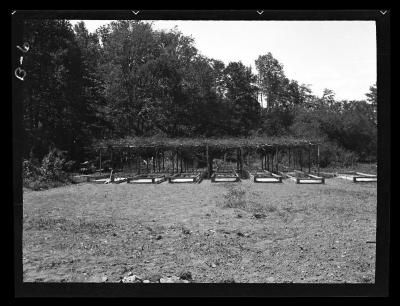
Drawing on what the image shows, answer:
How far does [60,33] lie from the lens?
548cm

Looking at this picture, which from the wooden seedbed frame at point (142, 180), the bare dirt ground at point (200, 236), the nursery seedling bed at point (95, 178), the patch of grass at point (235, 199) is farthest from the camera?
the wooden seedbed frame at point (142, 180)

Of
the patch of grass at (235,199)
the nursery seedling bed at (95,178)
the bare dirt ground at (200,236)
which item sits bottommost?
the bare dirt ground at (200,236)

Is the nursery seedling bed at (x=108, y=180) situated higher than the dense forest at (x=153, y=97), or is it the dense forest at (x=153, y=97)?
the dense forest at (x=153, y=97)

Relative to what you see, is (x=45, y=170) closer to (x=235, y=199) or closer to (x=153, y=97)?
(x=153, y=97)

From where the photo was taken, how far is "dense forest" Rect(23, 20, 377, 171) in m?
5.27

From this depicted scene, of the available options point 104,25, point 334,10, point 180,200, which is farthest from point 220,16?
point 180,200

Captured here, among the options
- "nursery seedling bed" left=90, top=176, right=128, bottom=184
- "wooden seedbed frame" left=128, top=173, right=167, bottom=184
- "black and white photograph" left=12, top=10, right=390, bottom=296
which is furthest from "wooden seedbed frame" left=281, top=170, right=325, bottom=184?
"nursery seedling bed" left=90, top=176, right=128, bottom=184

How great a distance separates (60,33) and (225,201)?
4.38 meters

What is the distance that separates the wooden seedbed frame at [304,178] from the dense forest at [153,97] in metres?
2.29

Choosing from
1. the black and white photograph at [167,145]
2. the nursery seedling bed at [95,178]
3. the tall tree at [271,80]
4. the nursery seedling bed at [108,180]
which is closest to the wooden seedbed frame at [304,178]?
the black and white photograph at [167,145]

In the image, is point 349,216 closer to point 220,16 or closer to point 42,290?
point 220,16

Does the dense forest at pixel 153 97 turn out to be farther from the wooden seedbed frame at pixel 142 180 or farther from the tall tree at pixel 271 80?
the wooden seedbed frame at pixel 142 180

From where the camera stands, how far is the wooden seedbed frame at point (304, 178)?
32.1ft

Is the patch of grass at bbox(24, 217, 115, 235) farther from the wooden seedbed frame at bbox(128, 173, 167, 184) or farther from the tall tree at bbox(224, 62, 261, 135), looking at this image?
the wooden seedbed frame at bbox(128, 173, 167, 184)
